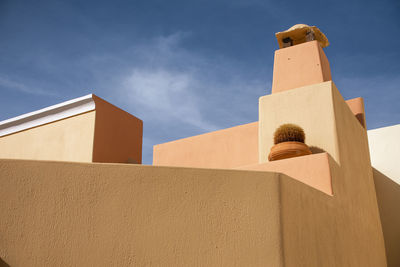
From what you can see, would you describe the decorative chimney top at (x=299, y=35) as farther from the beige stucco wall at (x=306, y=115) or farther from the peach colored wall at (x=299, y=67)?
the beige stucco wall at (x=306, y=115)

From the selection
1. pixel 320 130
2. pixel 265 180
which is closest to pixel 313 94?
pixel 320 130

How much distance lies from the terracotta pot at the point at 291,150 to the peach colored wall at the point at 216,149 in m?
2.95

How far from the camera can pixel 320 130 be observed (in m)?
6.24

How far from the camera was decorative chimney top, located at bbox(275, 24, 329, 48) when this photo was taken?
830 centimetres

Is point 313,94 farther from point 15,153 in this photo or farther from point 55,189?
point 15,153

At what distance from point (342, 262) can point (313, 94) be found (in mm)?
2665

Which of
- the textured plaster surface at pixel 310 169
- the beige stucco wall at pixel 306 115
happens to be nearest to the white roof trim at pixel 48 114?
the beige stucco wall at pixel 306 115

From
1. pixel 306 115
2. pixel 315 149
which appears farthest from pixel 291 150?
pixel 306 115

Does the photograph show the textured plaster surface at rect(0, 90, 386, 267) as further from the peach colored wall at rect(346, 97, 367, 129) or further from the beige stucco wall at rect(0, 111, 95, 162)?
the peach colored wall at rect(346, 97, 367, 129)

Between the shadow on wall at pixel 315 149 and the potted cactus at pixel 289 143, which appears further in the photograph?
the shadow on wall at pixel 315 149

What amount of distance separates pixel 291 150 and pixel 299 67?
8.39ft

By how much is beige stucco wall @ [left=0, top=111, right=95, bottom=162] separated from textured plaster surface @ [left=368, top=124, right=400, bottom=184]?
22.3 feet

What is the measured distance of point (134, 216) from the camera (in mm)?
3387

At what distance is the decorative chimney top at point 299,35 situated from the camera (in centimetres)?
830
